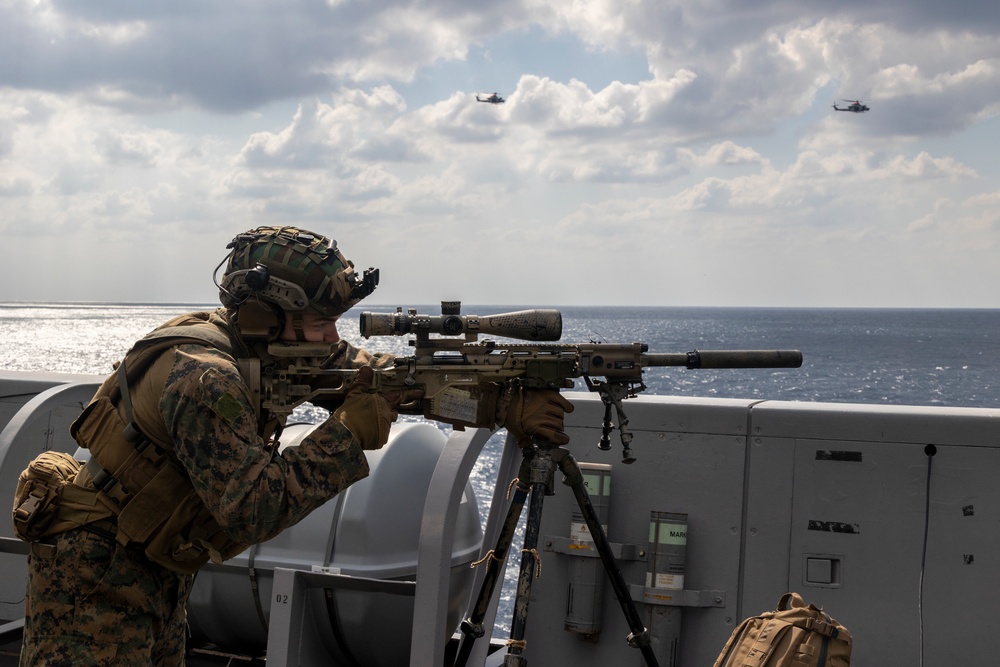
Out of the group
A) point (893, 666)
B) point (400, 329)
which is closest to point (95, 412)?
point (400, 329)

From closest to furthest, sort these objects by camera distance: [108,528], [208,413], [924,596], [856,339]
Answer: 1. [208,413]
2. [108,528]
3. [924,596]
4. [856,339]

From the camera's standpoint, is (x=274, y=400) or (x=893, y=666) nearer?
(x=274, y=400)

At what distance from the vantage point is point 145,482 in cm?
399

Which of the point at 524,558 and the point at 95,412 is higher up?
the point at 95,412

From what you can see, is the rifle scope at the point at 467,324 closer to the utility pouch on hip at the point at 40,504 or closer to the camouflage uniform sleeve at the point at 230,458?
the camouflage uniform sleeve at the point at 230,458

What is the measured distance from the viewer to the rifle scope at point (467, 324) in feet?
14.5

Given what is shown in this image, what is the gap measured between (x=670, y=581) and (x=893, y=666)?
1133 mm

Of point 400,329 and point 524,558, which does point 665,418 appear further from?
point 400,329

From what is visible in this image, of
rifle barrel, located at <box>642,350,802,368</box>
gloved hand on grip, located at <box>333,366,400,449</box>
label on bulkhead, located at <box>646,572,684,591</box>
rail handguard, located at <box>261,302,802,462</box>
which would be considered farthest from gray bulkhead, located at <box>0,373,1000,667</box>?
gloved hand on grip, located at <box>333,366,400,449</box>

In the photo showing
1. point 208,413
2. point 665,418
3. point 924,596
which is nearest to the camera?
point 208,413

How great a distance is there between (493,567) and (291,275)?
154cm

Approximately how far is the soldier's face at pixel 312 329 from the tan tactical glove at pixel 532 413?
810mm

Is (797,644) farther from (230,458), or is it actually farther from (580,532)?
(230,458)

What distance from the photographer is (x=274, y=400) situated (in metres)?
4.09
